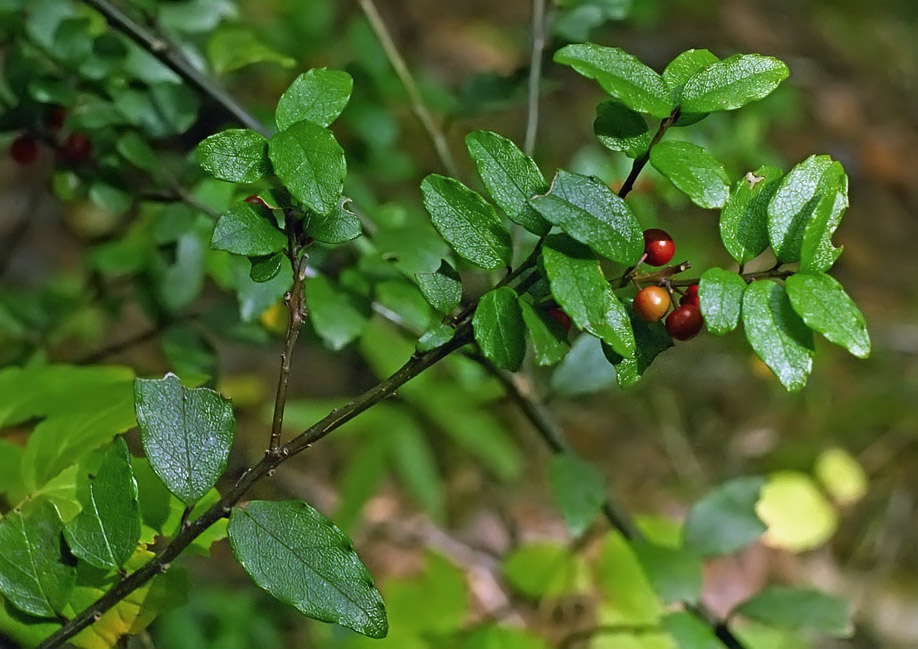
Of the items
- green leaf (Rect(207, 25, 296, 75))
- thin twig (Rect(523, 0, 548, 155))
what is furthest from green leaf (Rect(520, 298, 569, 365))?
green leaf (Rect(207, 25, 296, 75))

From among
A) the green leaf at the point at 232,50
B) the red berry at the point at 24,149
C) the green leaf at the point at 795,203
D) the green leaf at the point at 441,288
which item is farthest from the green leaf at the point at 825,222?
the red berry at the point at 24,149

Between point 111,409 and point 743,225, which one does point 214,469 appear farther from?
point 743,225

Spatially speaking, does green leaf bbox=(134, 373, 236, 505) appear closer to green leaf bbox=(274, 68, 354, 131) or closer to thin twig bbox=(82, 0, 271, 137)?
green leaf bbox=(274, 68, 354, 131)

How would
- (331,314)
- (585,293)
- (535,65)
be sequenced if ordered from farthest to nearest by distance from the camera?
1. (535,65)
2. (331,314)
3. (585,293)

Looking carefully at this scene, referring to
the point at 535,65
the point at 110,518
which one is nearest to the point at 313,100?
the point at 110,518

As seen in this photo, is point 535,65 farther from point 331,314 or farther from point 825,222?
point 825,222

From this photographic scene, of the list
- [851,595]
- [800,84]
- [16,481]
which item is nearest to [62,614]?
[16,481]

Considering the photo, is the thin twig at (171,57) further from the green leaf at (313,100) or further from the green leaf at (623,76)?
the green leaf at (623,76)
